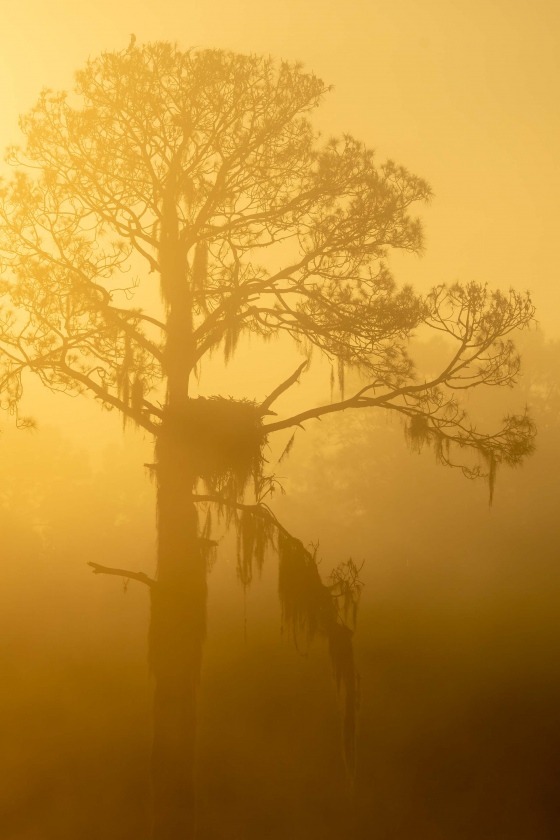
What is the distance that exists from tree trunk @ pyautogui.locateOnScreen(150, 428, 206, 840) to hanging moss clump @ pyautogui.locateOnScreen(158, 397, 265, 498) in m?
0.19

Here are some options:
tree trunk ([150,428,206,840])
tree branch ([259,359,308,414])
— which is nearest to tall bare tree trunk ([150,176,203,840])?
tree trunk ([150,428,206,840])

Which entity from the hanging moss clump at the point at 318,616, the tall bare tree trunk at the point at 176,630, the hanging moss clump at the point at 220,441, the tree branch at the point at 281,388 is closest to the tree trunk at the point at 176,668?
the tall bare tree trunk at the point at 176,630

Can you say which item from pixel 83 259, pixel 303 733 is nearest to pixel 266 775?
pixel 303 733

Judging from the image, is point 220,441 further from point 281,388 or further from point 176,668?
point 176,668

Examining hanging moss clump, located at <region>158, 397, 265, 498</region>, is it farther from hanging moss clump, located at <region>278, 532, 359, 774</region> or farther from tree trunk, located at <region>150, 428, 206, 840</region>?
hanging moss clump, located at <region>278, 532, 359, 774</region>

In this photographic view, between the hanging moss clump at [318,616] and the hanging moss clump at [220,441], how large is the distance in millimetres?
1157

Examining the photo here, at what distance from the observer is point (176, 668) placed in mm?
11539

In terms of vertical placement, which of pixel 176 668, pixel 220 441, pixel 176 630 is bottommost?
pixel 176 668

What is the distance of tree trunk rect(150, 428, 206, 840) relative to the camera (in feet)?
37.8

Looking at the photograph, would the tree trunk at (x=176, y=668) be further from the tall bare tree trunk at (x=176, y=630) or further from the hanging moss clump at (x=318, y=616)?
the hanging moss clump at (x=318, y=616)

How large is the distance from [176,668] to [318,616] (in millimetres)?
2111

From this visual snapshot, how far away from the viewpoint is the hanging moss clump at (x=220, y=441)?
11.7 metres

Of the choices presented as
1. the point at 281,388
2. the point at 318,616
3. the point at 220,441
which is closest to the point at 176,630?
the point at 318,616

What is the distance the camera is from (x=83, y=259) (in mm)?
12125
